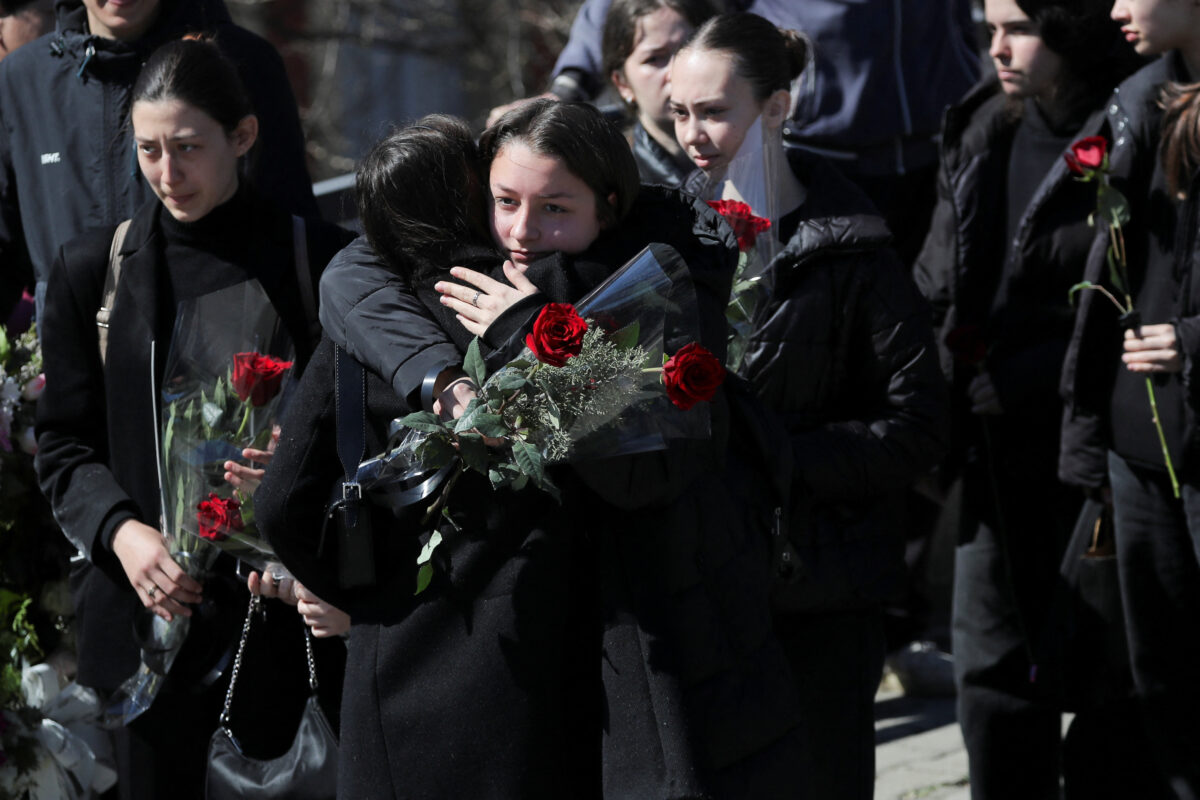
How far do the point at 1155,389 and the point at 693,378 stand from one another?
5.82 ft

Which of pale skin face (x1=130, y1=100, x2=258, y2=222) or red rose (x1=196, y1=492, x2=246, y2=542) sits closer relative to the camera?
red rose (x1=196, y1=492, x2=246, y2=542)

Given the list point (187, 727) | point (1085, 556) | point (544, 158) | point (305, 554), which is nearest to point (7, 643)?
point (187, 727)

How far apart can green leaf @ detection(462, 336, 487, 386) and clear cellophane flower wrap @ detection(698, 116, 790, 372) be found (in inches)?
35.7

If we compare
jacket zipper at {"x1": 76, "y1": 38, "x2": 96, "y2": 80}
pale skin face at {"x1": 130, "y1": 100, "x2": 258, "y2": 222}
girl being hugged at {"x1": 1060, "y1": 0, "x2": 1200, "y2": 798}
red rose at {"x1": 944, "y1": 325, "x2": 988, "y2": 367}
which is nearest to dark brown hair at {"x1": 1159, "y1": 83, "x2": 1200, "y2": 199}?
girl being hugged at {"x1": 1060, "y1": 0, "x2": 1200, "y2": 798}

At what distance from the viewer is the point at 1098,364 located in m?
3.73

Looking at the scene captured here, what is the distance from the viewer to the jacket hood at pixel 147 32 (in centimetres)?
367

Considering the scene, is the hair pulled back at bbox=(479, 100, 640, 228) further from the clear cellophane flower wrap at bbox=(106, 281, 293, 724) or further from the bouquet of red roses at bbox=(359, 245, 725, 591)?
the clear cellophane flower wrap at bbox=(106, 281, 293, 724)

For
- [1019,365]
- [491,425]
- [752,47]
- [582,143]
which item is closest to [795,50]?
[752,47]

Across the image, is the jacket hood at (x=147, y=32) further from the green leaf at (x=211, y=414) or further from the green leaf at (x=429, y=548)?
the green leaf at (x=429, y=548)

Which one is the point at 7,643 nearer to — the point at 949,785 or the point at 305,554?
the point at 305,554

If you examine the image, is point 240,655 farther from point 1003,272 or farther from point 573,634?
point 1003,272

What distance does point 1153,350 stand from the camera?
11.3 feet

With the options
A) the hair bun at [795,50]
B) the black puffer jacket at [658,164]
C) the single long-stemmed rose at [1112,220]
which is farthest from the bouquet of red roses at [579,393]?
the single long-stemmed rose at [1112,220]

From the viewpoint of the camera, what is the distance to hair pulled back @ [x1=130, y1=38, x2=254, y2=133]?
3.16 metres
